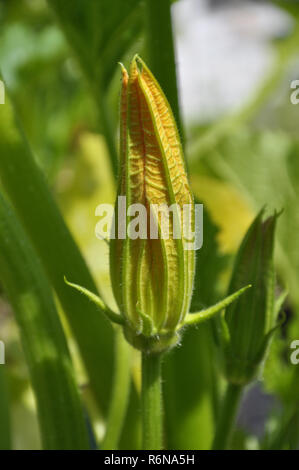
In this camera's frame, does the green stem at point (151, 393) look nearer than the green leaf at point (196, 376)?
Yes

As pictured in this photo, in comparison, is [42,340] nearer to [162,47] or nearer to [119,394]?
[119,394]

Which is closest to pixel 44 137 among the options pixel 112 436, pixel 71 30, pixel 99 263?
pixel 99 263

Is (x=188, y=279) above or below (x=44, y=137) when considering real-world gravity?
below

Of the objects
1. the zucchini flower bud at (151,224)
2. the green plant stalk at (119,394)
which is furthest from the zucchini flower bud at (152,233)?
the green plant stalk at (119,394)

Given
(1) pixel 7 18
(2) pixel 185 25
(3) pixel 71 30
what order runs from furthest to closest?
(2) pixel 185 25 → (1) pixel 7 18 → (3) pixel 71 30

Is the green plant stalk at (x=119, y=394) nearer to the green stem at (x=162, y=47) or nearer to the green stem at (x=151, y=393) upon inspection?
the green stem at (x=151, y=393)

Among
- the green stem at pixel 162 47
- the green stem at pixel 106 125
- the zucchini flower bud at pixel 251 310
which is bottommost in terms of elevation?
the zucchini flower bud at pixel 251 310
